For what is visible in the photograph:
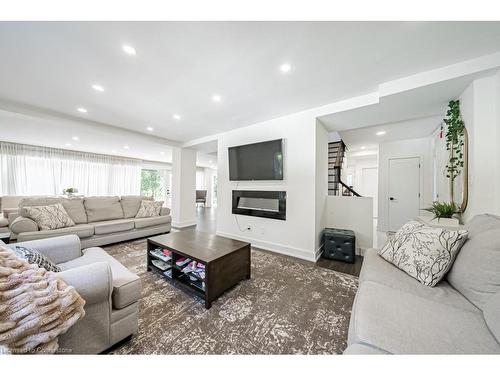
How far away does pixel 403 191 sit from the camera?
4.31 m

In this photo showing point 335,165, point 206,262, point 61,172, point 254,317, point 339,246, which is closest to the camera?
point 254,317

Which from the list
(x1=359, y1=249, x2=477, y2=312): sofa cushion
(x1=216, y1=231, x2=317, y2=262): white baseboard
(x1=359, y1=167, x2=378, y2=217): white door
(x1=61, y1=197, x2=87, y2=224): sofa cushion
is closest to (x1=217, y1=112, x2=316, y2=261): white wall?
(x1=216, y1=231, x2=317, y2=262): white baseboard

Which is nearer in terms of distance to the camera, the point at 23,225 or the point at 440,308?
the point at 440,308

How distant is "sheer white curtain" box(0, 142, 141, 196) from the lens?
16.3 ft

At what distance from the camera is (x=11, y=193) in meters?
4.98

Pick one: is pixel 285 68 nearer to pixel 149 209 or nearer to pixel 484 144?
pixel 484 144

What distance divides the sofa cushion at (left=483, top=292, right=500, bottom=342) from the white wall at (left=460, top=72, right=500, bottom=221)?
139 cm

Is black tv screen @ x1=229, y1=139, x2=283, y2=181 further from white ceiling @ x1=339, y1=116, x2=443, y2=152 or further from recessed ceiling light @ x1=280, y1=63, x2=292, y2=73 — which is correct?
white ceiling @ x1=339, y1=116, x2=443, y2=152

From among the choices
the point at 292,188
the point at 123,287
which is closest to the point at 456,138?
the point at 292,188

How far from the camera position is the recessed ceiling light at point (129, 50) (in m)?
1.52

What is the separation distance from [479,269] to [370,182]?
22.3 feet

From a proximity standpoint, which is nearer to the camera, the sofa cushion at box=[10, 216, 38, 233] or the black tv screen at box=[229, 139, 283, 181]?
the sofa cushion at box=[10, 216, 38, 233]
